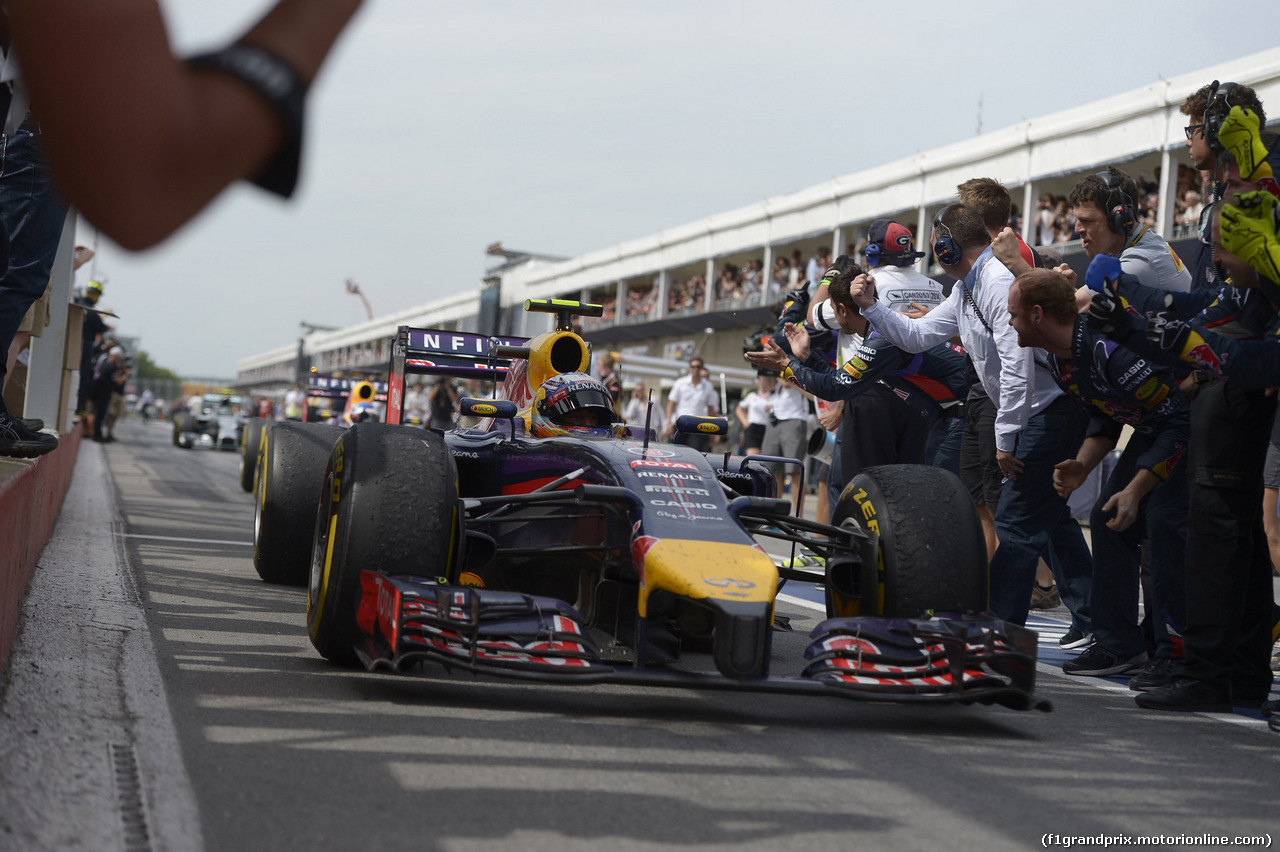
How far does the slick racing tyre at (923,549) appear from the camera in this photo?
13.2 ft

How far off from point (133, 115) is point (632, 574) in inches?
115

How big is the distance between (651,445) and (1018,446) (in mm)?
1703

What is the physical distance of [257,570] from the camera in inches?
243

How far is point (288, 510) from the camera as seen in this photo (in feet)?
19.6

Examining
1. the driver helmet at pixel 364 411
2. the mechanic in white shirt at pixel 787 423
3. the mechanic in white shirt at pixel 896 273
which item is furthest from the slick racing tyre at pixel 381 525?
the driver helmet at pixel 364 411

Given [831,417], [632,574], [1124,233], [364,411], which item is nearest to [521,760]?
[632,574]

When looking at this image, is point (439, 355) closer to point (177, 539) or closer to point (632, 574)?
point (177, 539)

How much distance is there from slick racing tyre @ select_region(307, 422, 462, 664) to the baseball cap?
355 cm

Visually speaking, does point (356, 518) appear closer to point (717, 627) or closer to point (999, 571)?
point (717, 627)

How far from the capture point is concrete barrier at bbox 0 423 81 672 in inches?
138

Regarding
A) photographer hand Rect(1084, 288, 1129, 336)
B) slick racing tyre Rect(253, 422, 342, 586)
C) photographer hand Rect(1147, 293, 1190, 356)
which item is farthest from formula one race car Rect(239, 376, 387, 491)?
photographer hand Rect(1147, 293, 1190, 356)

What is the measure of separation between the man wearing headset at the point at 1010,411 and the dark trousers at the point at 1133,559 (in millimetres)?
222

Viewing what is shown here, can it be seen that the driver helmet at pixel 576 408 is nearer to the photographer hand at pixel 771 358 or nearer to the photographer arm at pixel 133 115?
the photographer hand at pixel 771 358

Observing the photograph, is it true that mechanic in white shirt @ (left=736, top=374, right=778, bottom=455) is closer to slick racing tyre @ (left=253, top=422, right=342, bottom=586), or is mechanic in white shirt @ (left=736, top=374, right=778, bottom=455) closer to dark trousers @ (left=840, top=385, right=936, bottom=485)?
dark trousers @ (left=840, top=385, right=936, bottom=485)
